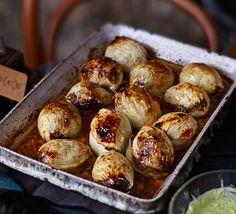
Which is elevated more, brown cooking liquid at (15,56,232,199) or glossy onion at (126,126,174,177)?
glossy onion at (126,126,174,177)

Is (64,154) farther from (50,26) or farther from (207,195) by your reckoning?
(50,26)

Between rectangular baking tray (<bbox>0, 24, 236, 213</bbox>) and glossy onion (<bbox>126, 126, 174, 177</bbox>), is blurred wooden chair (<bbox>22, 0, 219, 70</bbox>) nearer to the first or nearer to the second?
rectangular baking tray (<bbox>0, 24, 236, 213</bbox>)

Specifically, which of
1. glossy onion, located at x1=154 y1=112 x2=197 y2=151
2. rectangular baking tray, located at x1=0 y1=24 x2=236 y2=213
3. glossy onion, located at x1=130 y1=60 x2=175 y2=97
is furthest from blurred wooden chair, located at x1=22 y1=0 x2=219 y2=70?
glossy onion, located at x1=154 y1=112 x2=197 y2=151

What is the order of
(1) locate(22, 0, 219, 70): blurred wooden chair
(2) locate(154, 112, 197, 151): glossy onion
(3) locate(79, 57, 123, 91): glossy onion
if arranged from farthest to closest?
(1) locate(22, 0, 219, 70): blurred wooden chair < (3) locate(79, 57, 123, 91): glossy onion < (2) locate(154, 112, 197, 151): glossy onion

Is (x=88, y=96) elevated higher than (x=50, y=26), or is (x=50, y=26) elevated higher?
(x=88, y=96)

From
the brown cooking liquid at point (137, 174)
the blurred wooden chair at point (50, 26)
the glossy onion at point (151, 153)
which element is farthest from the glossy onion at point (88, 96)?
the blurred wooden chair at point (50, 26)

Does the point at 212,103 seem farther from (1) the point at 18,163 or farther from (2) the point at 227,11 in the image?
(2) the point at 227,11

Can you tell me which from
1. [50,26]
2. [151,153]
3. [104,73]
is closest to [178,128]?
[151,153]
